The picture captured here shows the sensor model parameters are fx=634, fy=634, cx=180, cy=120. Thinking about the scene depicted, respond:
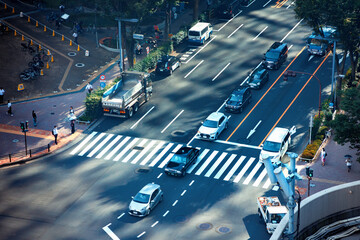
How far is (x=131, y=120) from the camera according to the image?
65500mm

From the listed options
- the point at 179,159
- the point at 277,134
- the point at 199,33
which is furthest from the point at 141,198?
the point at 199,33

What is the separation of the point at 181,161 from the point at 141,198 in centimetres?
688

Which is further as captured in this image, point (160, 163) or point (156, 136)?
point (156, 136)

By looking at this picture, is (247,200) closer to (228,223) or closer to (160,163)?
(228,223)

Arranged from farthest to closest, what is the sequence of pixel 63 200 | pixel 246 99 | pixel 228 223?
pixel 246 99 → pixel 63 200 → pixel 228 223

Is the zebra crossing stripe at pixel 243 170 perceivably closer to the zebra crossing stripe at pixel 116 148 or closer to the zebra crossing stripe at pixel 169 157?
the zebra crossing stripe at pixel 169 157

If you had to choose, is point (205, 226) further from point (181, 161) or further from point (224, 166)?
point (224, 166)

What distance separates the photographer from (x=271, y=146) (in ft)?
187

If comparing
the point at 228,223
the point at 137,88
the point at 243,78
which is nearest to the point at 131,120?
the point at 137,88

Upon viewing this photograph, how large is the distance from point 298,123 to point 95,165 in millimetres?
20878

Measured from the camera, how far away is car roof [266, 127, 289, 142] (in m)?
57.5

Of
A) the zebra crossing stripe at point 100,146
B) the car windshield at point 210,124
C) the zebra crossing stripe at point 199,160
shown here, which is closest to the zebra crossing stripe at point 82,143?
the zebra crossing stripe at point 100,146

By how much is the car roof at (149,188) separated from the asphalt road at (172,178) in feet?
5.36

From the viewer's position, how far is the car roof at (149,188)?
5041cm
